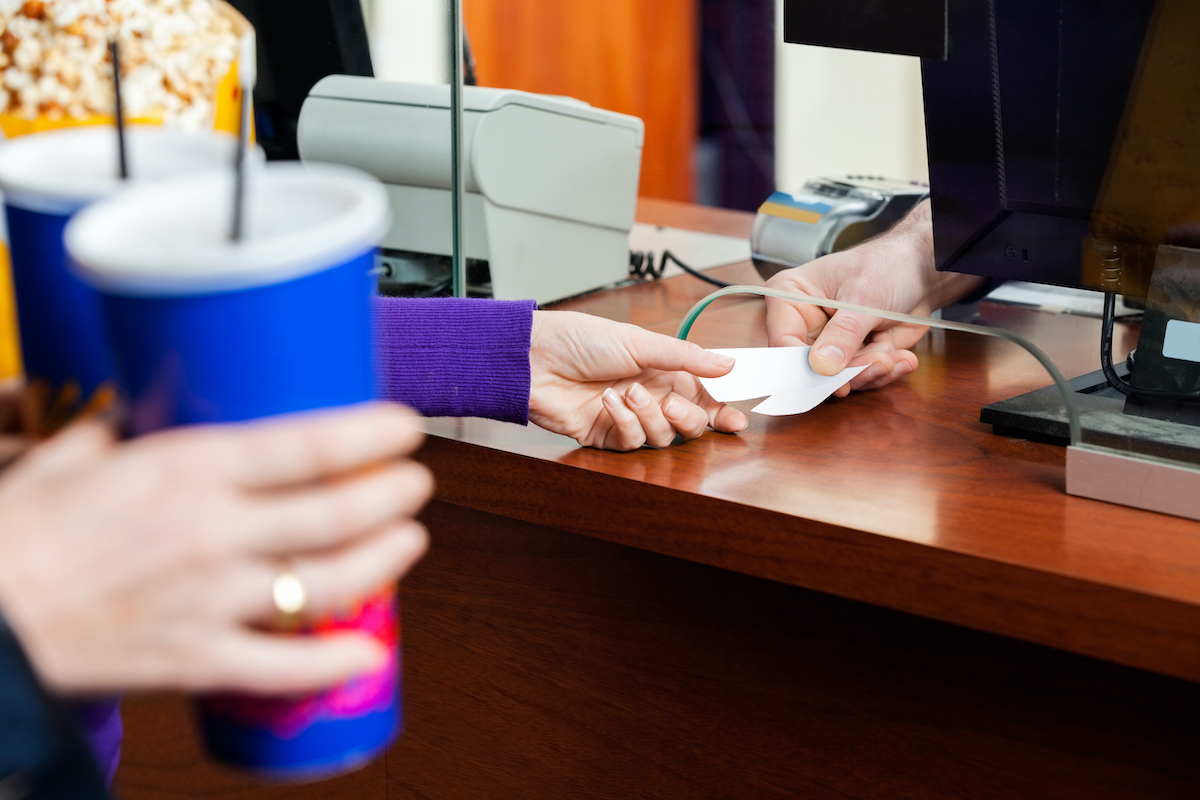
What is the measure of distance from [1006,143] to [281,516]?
67 cm

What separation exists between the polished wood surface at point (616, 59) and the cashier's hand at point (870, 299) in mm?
358

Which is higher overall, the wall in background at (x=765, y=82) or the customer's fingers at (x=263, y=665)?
the wall in background at (x=765, y=82)

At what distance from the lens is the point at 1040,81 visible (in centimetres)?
78

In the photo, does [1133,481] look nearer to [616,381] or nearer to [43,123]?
[616,381]

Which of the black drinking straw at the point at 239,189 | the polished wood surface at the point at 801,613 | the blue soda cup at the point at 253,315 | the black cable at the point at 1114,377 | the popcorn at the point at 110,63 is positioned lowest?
the polished wood surface at the point at 801,613

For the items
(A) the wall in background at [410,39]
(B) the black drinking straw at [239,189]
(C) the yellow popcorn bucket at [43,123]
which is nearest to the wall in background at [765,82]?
(A) the wall in background at [410,39]

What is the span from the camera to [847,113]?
1.15 m

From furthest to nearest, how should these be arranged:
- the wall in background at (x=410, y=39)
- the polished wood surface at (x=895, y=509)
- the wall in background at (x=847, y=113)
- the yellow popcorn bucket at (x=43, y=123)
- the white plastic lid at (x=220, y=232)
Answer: the wall in background at (x=410, y=39), the wall in background at (x=847, y=113), the polished wood surface at (x=895, y=509), the yellow popcorn bucket at (x=43, y=123), the white plastic lid at (x=220, y=232)

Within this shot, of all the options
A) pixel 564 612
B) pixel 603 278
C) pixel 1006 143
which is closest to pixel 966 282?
pixel 1006 143

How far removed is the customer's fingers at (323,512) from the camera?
0.32 metres

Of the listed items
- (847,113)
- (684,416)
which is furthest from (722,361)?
(847,113)

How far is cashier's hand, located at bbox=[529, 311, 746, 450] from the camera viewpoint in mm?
793

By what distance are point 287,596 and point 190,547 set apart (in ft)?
0.11

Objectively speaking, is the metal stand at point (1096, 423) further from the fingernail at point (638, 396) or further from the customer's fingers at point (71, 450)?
the customer's fingers at point (71, 450)
